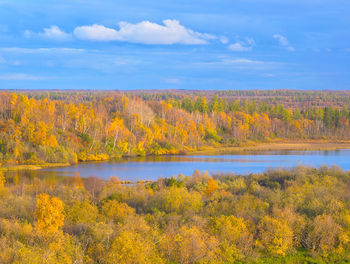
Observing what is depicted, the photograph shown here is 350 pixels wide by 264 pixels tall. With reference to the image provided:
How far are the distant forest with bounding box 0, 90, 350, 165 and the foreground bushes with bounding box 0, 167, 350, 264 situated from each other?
29.8m

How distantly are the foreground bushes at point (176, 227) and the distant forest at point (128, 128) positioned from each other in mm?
29789

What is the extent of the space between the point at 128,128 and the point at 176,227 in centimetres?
5575

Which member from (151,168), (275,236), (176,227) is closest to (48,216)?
(176,227)

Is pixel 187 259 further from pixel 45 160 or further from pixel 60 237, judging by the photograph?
pixel 45 160

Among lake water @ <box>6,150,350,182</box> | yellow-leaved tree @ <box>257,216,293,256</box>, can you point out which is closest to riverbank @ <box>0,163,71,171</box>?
lake water @ <box>6,150,350,182</box>

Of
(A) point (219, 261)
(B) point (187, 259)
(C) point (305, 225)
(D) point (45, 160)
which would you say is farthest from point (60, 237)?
(D) point (45, 160)

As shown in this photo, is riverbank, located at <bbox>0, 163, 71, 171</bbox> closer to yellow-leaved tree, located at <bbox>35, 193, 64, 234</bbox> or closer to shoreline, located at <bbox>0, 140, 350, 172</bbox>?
shoreline, located at <bbox>0, 140, 350, 172</bbox>

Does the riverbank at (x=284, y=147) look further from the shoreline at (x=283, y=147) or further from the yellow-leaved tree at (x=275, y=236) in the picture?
the yellow-leaved tree at (x=275, y=236)

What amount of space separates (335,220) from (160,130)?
182ft

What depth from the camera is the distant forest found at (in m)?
59.1

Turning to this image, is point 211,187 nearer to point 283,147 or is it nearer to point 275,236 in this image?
point 275,236

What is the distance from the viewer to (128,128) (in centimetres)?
7531

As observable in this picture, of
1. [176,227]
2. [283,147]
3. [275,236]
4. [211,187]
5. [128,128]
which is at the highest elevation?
A: [128,128]

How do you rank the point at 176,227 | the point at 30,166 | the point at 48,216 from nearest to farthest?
the point at 48,216, the point at 176,227, the point at 30,166
